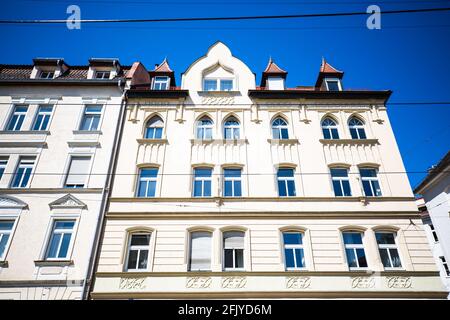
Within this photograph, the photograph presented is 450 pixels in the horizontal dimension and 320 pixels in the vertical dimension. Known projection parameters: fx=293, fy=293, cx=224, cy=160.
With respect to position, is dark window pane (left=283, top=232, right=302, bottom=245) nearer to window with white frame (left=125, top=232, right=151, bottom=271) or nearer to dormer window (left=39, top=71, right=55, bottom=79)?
window with white frame (left=125, top=232, right=151, bottom=271)

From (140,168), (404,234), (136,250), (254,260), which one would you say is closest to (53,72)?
(140,168)

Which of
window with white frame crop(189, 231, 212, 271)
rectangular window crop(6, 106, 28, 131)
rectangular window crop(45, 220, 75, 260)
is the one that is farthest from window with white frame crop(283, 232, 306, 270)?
rectangular window crop(6, 106, 28, 131)

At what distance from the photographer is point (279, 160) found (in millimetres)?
13859

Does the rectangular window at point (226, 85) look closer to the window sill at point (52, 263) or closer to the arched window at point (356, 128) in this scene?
the arched window at point (356, 128)

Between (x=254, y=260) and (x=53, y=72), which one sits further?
(x=53, y=72)

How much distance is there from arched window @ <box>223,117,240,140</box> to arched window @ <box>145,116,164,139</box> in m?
3.34

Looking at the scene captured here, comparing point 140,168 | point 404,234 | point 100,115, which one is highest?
point 100,115

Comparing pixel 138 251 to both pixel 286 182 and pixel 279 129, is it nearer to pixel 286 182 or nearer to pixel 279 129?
pixel 286 182

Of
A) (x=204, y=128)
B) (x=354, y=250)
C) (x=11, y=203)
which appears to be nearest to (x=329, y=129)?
(x=354, y=250)

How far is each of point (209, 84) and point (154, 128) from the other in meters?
4.24

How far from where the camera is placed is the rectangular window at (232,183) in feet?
43.4
